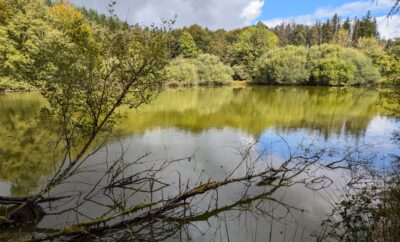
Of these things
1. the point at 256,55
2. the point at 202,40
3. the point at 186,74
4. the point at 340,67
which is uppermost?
the point at 202,40

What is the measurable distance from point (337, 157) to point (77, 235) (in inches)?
298

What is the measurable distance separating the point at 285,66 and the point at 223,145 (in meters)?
35.1

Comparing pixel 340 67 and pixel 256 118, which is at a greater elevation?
pixel 340 67

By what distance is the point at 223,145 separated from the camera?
11164 millimetres

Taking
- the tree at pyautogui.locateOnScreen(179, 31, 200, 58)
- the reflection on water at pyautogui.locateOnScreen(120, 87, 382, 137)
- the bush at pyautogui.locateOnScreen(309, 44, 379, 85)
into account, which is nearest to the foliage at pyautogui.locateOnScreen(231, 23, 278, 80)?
the tree at pyautogui.locateOnScreen(179, 31, 200, 58)

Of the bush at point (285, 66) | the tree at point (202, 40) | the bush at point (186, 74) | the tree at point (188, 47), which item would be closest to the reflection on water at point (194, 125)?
the bush at point (186, 74)

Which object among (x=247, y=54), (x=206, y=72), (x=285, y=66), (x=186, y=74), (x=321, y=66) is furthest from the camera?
(x=247, y=54)

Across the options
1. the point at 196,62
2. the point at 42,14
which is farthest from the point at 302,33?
the point at 42,14

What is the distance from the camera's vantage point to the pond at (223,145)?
5.62 meters

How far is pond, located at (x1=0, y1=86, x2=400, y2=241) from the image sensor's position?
562 centimetres

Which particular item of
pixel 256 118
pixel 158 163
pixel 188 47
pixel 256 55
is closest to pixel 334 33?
pixel 256 55

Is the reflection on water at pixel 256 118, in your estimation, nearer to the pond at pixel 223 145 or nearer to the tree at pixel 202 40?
the pond at pixel 223 145

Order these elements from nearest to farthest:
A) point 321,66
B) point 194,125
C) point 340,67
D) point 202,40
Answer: point 194,125, point 340,67, point 321,66, point 202,40

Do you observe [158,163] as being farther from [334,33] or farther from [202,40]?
[334,33]
